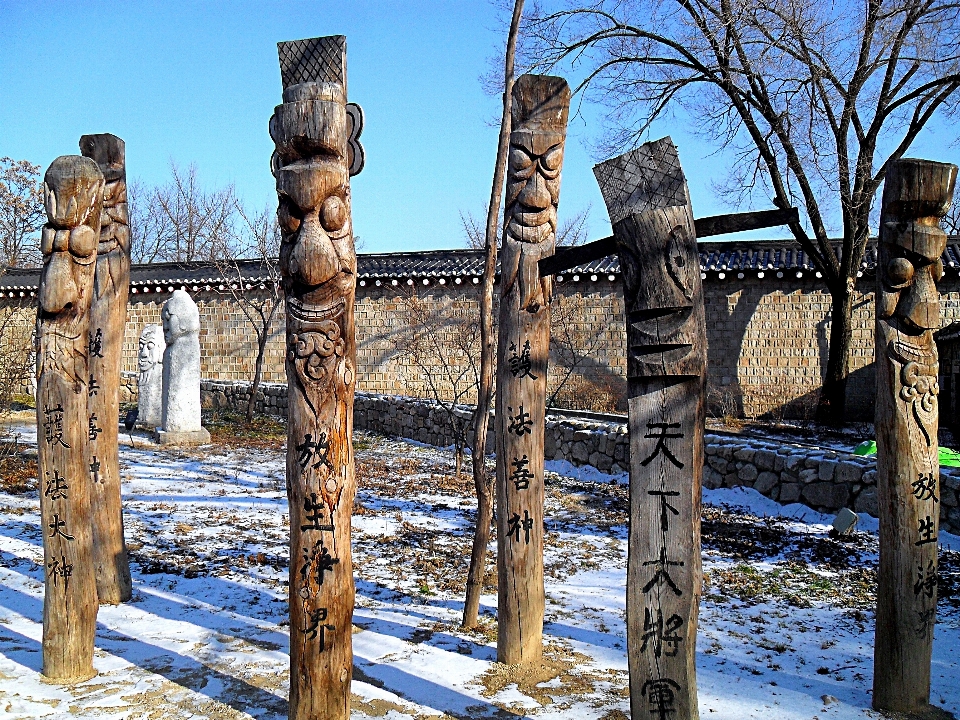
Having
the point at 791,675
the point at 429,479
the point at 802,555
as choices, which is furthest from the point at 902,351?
the point at 429,479

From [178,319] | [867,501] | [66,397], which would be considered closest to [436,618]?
[66,397]

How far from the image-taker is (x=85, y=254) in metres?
4.32

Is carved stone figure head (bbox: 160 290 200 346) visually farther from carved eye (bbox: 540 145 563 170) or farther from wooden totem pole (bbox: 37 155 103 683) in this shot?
carved eye (bbox: 540 145 563 170)

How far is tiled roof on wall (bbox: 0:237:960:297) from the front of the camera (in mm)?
16516

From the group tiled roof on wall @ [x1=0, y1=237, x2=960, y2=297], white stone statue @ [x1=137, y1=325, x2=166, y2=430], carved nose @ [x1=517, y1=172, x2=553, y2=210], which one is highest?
tiled roof on wall @ [x1=0, y1=237, x2=960, y2=297]

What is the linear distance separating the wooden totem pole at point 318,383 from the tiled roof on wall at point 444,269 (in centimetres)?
1186

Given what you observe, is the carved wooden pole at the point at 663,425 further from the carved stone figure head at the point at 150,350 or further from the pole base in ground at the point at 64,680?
the carved stone figure head at the point at 150,350

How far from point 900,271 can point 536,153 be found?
6.64 feet

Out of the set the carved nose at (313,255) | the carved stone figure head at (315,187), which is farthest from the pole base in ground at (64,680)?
the carved nose at (313,255)

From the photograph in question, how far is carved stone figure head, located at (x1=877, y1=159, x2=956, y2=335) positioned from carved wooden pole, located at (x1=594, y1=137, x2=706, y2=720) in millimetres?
1844

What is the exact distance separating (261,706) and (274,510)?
4.77 m

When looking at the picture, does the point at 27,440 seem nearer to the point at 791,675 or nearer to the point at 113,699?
the point at 113,699

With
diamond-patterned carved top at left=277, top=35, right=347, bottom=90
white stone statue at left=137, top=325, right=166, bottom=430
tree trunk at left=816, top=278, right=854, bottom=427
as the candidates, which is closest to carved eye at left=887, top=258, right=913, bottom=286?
diamond-patterned carved top at left=277, top=35, right=347, bottom=90

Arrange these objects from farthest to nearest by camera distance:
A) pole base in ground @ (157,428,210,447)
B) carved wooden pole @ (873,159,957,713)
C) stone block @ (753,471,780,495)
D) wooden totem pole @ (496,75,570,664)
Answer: pole base in ground @ (157,428,210,447)
stone block @ (753,471,780,495)
wooden totem pole @ (496,75,570,664)
carved wooden pole @ (873,159,957,713)
